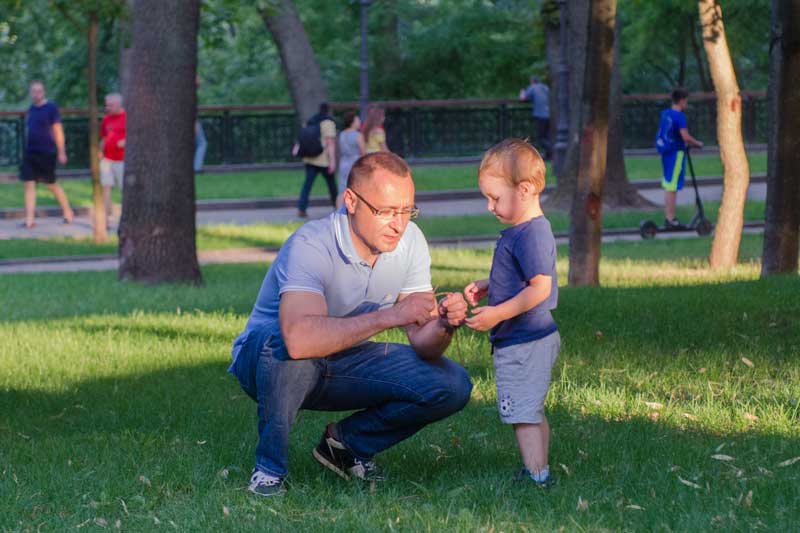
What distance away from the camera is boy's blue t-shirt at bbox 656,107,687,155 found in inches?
674

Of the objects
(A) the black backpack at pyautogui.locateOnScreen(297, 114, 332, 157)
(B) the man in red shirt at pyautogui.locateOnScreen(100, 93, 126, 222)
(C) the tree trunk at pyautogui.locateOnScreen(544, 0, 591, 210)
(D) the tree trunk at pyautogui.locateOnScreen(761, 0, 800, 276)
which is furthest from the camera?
(A) the black backpack at pyautogui.locateOnScreen(297, 114, 332, 157)

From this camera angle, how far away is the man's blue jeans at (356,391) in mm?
5281

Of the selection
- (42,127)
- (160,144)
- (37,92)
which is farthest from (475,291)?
(37,92)

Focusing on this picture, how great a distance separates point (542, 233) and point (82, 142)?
28.0 meters

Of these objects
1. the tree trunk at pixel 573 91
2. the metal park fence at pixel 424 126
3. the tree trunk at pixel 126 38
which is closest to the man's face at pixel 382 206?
the tree trunk at pixel 126 38

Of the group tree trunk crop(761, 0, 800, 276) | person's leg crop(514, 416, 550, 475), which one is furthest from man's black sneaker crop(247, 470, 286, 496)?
tree trunk crop(761, 0, 800, 276)

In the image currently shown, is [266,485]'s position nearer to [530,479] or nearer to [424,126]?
[530,479]

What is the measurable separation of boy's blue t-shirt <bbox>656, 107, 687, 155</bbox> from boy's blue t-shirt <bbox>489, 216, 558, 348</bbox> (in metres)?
12.1

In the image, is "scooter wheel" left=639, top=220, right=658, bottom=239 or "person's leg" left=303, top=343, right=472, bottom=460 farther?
"scooter wheel" left=639, top=220, right=658, bottom=239

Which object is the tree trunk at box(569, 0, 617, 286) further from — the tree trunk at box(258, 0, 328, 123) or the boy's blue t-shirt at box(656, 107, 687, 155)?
the tree trunk at box(258, 0, 328, 123)

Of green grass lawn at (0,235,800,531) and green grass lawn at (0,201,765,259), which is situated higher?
green grass lawn at (0,235,800,531)

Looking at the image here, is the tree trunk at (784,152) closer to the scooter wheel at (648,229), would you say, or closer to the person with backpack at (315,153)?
the scooter wheel at (648,229)

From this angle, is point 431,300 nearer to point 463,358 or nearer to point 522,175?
point 522,175

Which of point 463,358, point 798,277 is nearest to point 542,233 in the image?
point 463,358
